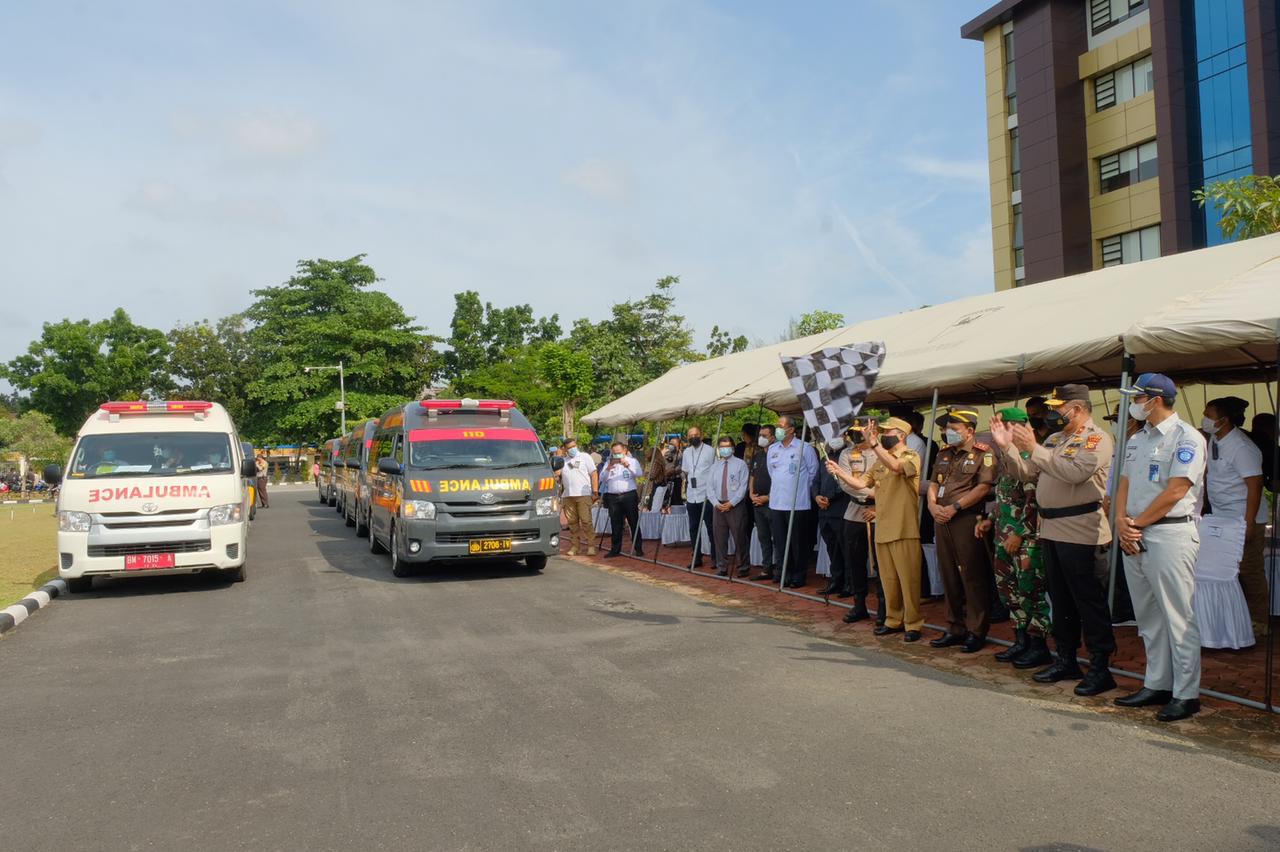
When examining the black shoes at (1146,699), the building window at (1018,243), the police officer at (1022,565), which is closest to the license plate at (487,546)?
the police officer at (1022,565)

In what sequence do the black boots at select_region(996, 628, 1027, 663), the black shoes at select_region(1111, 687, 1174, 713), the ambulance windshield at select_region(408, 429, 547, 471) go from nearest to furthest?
1. the black shoes at select_region(1111, 687, 1174, 713)
2. the black boots at select_region(996, 628, 1027, 663)
3. the ambulance windshield at select_region(408, 429, 547, 471)

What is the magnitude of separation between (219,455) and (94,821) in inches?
325

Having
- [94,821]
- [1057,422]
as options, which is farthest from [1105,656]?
[94,821]

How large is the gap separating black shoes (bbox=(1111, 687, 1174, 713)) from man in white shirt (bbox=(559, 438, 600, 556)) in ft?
30.4

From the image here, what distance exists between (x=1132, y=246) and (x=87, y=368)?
6863 centimetres

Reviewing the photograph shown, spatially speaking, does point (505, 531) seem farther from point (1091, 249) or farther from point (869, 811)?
point (1091, 249)

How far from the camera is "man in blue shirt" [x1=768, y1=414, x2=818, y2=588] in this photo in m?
10.9

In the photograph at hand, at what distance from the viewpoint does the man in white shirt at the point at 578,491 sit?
46.7 feet

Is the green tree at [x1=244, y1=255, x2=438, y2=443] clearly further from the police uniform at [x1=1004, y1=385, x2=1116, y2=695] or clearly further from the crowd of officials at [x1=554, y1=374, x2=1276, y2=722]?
the police uniform at [x1=1004, y1=385, x2=1116, y2=695]

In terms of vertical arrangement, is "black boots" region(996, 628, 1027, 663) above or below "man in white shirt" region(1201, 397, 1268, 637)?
below

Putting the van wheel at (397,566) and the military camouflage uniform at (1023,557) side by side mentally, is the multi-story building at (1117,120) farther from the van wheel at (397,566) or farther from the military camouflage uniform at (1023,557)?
the van wheel at (397,566)

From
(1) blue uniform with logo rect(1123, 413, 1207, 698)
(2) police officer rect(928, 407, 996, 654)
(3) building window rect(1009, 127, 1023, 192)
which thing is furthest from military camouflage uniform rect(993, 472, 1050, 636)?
(3) building window rect(1009, 127, 1023, 192)

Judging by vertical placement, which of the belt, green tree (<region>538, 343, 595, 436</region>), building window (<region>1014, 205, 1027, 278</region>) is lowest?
the belt

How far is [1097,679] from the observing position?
601 centimetres
